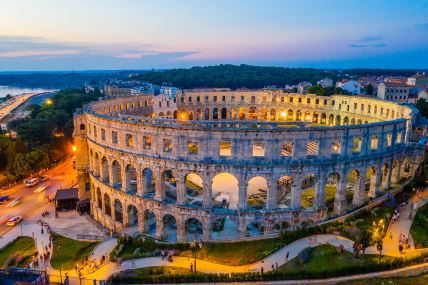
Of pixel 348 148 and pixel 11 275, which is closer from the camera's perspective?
pixel 11 275

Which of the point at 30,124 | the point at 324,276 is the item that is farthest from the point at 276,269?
the point at 30,124

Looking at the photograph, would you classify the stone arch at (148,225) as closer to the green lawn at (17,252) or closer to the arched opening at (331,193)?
the green lawn at (17,252)

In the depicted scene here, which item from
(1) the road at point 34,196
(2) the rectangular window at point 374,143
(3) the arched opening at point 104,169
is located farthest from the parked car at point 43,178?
(2) the rectangular window at point 374,143

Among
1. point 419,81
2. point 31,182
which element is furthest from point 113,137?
point 419,81

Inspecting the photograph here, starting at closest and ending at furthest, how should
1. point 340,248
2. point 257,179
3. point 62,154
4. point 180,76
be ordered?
point 340,248, point 257,179, point 62,154, point 180,76

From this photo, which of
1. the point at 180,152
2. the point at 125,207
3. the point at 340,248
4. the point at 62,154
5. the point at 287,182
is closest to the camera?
the point at 340,248

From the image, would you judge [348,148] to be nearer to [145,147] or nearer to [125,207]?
[145,147]

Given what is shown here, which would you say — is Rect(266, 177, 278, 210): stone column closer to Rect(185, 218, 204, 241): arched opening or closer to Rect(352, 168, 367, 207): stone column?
Rect(185, 218, 204, 241): arched opening

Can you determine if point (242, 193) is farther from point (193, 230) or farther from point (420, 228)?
point (420, 228)
